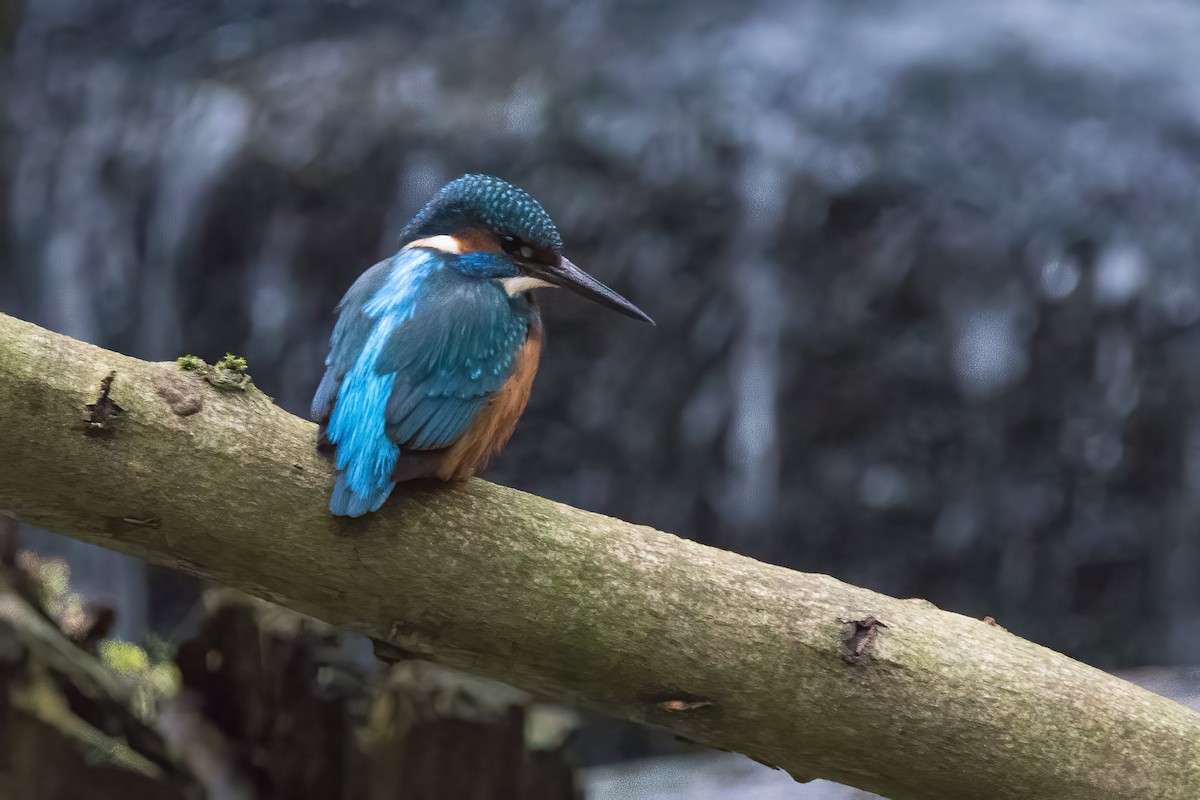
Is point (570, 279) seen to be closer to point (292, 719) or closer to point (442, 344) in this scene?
point (442, 344)

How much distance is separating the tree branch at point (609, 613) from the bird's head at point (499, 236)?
1.52ft

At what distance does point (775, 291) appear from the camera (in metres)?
4.58

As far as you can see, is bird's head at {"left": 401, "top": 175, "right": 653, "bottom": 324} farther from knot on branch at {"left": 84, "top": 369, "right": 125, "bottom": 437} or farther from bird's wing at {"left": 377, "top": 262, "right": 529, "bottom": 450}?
knot on branch at {"left": 84, "top": 369, "right": 125, "bottom": 437}

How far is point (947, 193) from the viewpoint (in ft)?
15.2

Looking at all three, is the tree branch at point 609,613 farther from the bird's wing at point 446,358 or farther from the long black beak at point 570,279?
the long black beak at point 570,279

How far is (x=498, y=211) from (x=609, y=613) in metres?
0.70

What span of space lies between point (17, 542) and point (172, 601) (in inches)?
59.5

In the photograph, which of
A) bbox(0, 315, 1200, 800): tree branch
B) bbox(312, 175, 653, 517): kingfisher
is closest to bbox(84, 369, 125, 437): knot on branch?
bbox(0, 315, 1200, 800): tree branch

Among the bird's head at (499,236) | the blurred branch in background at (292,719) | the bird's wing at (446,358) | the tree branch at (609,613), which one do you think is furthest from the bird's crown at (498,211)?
the blurred branch in background at (292,719)

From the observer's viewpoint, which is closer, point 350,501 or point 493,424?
point 350,501

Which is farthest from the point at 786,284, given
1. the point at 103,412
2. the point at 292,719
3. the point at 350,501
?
the point at 103,412

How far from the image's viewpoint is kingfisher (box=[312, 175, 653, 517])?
1.58 meters

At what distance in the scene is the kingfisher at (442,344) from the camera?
158cm

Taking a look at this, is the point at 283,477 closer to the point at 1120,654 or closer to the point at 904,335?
the point at 904,335
